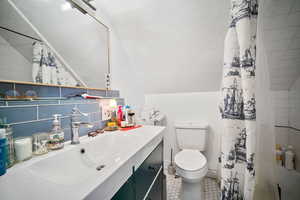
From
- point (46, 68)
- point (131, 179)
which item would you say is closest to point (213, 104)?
point (131, 179)

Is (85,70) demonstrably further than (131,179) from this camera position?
Yes

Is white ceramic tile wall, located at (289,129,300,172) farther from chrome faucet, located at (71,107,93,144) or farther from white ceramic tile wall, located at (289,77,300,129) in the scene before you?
chrome faucet, located at (71,107,93,144)

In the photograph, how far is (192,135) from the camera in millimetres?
1557

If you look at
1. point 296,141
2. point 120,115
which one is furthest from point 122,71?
point 296,141

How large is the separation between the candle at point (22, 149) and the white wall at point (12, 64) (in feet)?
0.95

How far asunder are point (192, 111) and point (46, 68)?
5.43 feet

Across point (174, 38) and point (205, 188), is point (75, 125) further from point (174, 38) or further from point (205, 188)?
point (205, 188)

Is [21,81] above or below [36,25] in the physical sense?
below

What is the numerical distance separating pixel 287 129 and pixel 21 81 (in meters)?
2.40

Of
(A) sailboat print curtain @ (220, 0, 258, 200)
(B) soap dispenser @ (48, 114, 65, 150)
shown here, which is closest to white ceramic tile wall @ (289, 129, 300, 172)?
(A) sailboat print curtain @ (220, 0, 258, 200)

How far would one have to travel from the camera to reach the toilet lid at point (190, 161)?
3.71 feet

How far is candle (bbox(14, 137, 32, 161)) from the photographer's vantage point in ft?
1.59

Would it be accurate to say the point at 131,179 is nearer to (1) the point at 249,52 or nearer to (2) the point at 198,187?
(1) the point at 249,52

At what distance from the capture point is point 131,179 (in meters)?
0.54
